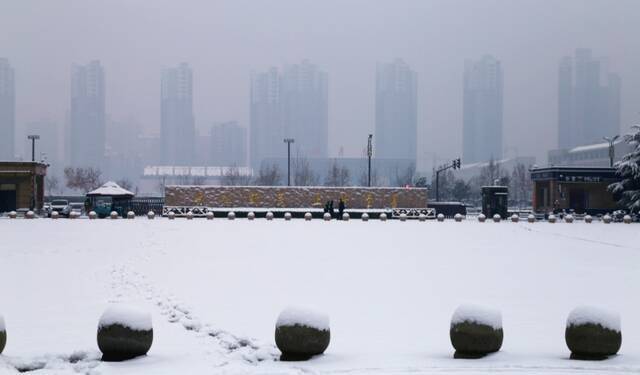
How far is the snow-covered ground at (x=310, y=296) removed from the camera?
822cm

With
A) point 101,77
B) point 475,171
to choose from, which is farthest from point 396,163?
point 101,77

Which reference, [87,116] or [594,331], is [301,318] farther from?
[87,116]

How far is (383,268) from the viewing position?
16984 millimetres

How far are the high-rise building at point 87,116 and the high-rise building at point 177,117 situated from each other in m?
11.5

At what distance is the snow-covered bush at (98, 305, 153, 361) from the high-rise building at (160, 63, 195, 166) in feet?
426

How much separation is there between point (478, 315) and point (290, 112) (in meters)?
136

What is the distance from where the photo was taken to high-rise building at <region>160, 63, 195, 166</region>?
139 metres

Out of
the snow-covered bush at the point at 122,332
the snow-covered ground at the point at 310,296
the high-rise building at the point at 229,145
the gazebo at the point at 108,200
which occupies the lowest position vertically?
the snow-covered ground at the point at 310,296

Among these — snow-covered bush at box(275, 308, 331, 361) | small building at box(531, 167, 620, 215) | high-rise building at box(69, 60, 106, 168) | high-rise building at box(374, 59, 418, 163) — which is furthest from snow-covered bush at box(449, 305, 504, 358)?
high-rise building at box(374, 59, 418, 163)

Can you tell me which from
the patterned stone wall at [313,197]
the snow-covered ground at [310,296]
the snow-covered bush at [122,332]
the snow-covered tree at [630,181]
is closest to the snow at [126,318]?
the snow-covered bush at [122,332]

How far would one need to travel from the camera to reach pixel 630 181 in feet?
160

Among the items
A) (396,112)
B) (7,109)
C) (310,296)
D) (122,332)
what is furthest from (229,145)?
(122,332)

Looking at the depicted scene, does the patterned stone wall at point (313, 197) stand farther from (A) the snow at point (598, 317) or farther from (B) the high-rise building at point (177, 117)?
(B) the high-rise building at point (177, 117)

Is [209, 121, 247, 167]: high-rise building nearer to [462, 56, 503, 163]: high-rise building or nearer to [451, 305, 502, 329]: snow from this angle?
[462, 56, 503, 163]: high-rise building
